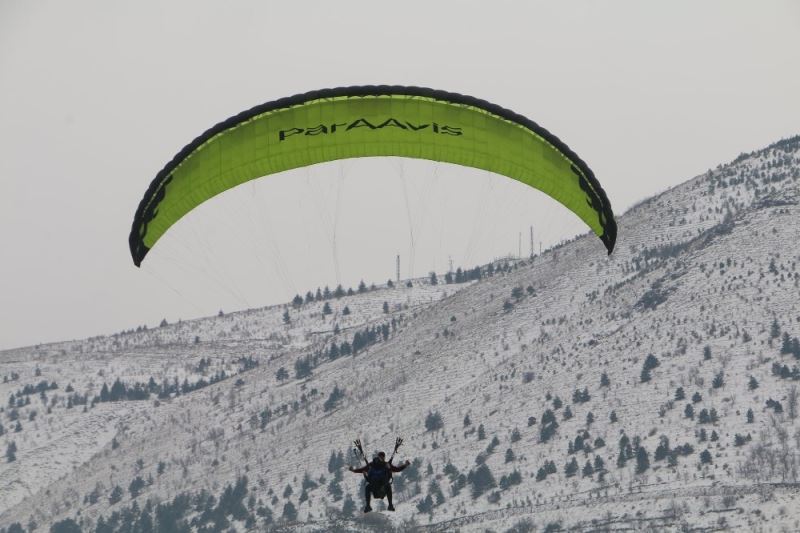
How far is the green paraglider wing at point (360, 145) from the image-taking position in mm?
51031

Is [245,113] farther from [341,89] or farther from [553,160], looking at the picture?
[553,160]

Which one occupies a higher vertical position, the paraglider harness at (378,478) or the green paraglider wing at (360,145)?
the green paraglider wing at (360,145)

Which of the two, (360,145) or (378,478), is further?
(360,145)

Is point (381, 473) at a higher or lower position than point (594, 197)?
lower

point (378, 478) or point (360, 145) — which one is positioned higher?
point (360, 145)

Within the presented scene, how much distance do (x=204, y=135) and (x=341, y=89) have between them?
416cm

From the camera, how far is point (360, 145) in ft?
170

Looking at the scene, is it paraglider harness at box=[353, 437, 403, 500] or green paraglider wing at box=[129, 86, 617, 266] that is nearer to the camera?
paraglider harness at box=[353, 437, 403, 500]

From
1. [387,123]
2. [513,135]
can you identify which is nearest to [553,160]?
[513,135]

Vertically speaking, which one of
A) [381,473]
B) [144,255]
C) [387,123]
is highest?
[387,123]

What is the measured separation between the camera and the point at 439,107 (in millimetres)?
51781

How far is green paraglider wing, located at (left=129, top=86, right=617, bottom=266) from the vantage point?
167 feet

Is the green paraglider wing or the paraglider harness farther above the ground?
the green paraglider wing

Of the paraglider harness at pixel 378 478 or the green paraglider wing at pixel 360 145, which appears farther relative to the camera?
the green paraglider wing at pixel 360 145
